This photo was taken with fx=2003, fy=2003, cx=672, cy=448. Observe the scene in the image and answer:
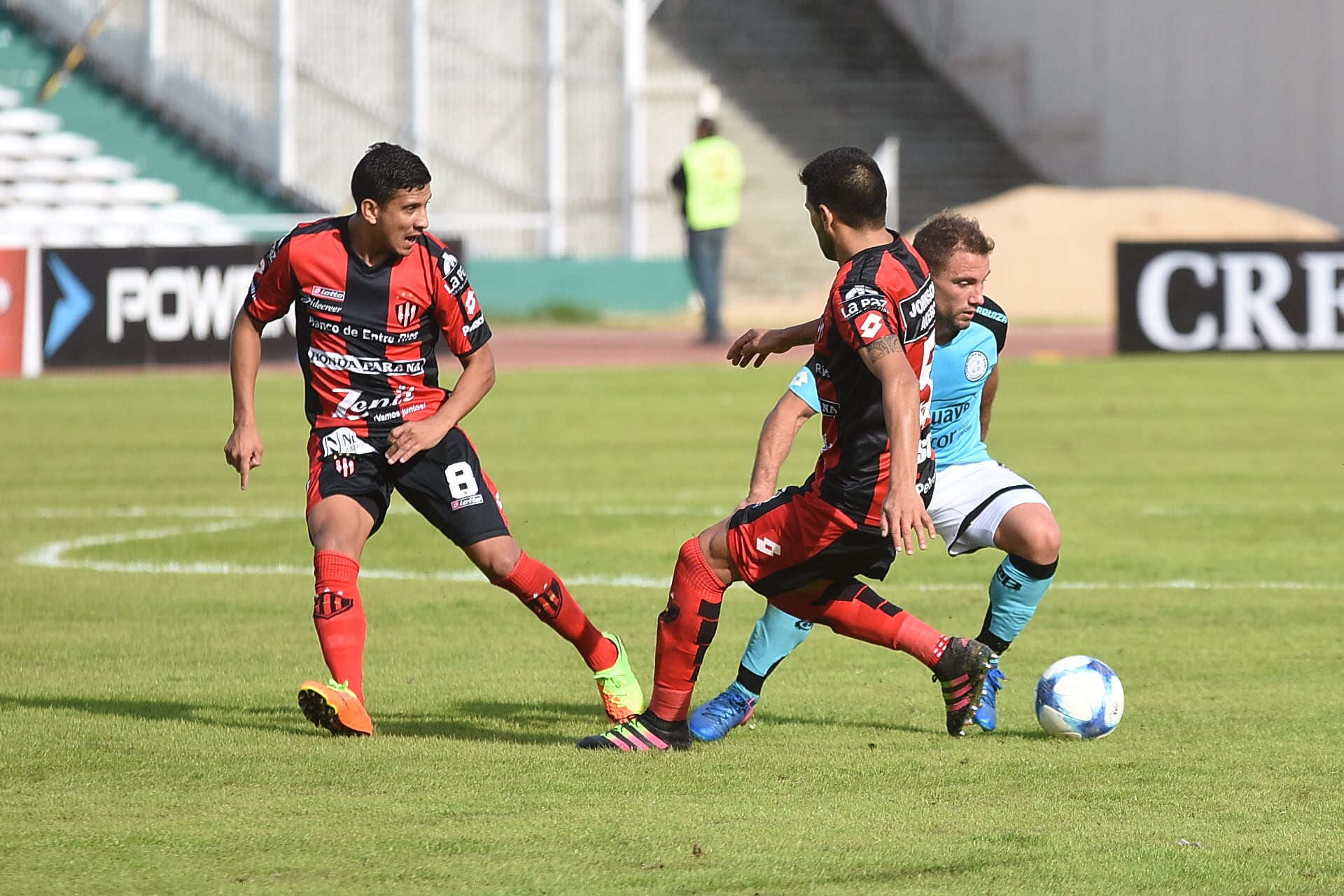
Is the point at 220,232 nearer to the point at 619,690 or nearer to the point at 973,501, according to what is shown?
the point at 619,690

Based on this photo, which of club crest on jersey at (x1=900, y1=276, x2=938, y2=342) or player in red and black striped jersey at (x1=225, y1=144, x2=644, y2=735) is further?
player in red and black striped jersey at (x1=225, y1=144, x2=644, y2=735)

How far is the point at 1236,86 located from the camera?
3234 centimetres

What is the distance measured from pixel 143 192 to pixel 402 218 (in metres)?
23.2

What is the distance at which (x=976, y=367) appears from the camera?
248 inches

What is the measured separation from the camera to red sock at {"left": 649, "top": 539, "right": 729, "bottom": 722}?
5.58m

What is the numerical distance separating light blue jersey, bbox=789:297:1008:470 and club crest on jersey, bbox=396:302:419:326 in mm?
1616

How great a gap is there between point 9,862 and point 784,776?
6.47 feet

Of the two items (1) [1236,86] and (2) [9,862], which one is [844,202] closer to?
(2) [9,862]

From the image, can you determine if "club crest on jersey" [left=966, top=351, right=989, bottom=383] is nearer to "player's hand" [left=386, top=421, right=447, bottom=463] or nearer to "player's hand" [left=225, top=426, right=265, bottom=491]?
"player's hand" [left=386, top=421, right=447, bottom=463]

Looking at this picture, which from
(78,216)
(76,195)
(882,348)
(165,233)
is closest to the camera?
(882,348)

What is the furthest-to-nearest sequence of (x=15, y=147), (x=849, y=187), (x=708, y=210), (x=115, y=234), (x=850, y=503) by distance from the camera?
(x=15, y=147)
(x=115, y=234)
(x=708, y=210)
(x=850, y=503)
(x=849, y=187)

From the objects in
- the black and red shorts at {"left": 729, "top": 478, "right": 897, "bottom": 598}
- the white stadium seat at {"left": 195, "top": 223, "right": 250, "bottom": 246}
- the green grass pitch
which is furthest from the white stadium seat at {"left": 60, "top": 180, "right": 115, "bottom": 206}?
the black and red shorts at {"left": 729, "top": 478, "right": 897, "bottom": 598}

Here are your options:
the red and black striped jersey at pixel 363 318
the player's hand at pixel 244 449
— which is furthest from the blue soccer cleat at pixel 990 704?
the player's hand at pixel 244 449

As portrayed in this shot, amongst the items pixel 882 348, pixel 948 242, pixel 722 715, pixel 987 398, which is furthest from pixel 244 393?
pixel 987 398
